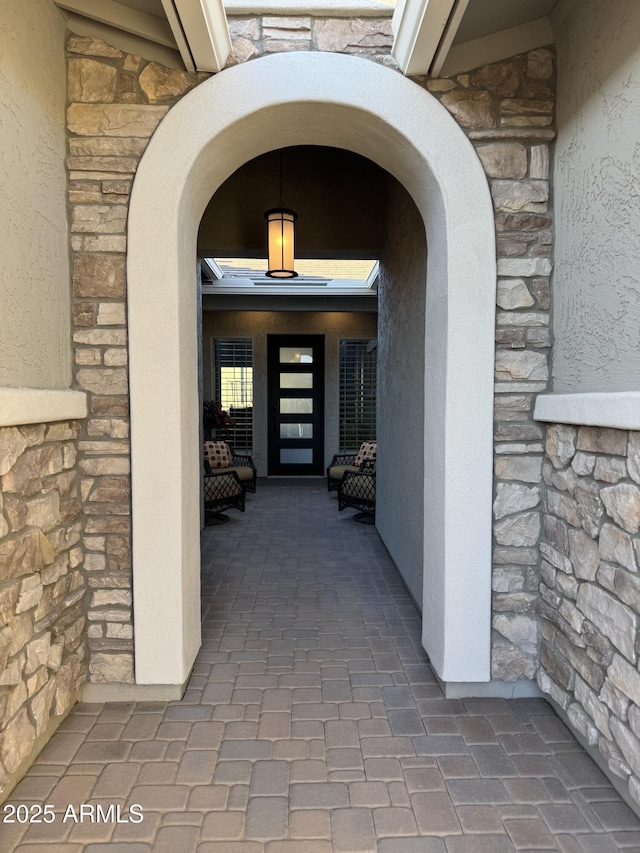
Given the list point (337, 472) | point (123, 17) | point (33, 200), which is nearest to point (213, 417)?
point (337, 472)

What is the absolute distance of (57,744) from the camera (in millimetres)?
1954

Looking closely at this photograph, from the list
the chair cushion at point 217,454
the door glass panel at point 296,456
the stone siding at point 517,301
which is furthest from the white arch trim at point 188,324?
the door glass panel at point 296,456

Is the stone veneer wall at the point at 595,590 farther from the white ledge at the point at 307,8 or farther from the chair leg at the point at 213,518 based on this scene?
the chair leg at the point at 213,518

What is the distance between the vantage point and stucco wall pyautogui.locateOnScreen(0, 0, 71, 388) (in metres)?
1.75

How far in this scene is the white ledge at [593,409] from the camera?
1581 mm

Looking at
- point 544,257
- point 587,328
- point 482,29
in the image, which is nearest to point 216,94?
point 482,29

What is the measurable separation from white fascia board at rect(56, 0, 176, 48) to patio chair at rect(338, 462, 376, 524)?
4.30m

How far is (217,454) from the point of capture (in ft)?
21.4

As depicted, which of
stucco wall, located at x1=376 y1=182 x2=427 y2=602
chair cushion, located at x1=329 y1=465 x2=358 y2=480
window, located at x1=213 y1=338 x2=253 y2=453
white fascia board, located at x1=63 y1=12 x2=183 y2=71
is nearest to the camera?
white fascia board, located at x1=63 y1=12 x2=183 y2=71

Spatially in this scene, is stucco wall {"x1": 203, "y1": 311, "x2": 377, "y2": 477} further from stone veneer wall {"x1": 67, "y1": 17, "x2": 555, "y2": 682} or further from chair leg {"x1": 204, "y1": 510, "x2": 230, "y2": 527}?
stone veneer wall {"x1": 67, "y1": 17, "x2": 555, "y2": 682}

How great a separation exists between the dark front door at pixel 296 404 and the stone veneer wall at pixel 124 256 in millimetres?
6482

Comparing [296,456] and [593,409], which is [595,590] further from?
[296,456]

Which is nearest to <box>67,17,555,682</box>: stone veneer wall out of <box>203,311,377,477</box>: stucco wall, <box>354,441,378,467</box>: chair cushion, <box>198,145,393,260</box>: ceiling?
<box>198,145,393,260</box>: ceiling

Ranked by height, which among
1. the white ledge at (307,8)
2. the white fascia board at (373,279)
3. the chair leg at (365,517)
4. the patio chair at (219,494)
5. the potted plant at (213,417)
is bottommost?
the chair leg at (365,517)
